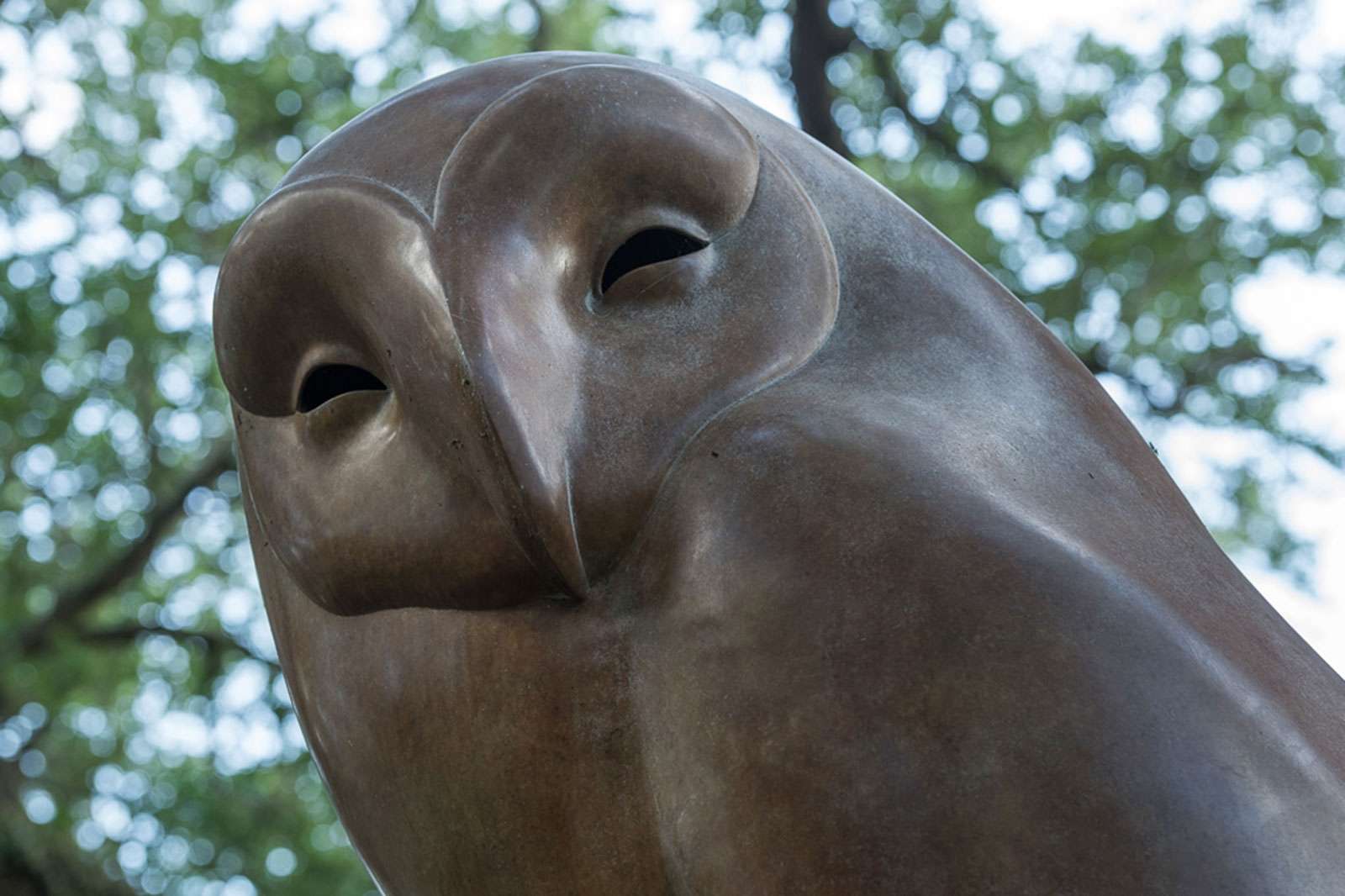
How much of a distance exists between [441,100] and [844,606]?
1.84ft

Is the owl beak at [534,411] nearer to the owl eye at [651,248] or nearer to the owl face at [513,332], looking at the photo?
the owl face at [513,332]

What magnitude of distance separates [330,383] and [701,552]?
35 cm

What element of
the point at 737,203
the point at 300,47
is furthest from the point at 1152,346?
the point at 737,203

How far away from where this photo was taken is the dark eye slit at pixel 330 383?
4.53 ft

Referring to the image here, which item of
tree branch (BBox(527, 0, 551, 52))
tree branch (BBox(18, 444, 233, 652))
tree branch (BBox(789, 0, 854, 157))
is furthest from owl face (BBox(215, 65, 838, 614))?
tree branch (BBox(527, 0, 551, 52))

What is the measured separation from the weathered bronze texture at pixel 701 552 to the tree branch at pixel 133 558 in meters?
5.23

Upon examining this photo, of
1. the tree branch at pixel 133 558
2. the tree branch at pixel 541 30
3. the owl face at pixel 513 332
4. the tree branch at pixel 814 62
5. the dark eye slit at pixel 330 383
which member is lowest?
the tree branch at pixel 133 558

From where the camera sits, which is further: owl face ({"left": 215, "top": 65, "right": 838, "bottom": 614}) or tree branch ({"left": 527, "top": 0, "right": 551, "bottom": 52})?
tree branch ({"left": 527, "top": 0, "right": 551, "bottom": 52})

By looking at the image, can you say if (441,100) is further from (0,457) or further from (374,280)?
(0,457)

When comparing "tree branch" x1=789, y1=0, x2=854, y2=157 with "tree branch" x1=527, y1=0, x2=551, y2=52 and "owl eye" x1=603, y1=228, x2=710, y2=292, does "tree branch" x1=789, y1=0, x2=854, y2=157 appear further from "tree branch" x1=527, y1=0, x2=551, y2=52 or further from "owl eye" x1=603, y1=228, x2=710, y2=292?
"owl eye" x1=603, y1=228, x2=710, y2=292

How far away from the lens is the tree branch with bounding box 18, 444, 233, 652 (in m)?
6.41

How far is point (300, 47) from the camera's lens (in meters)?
6.62

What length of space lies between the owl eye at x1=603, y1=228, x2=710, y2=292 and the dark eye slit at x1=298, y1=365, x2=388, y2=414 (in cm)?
22

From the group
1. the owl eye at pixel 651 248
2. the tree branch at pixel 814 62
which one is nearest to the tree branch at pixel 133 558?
the tree branch at pixel 814 62
